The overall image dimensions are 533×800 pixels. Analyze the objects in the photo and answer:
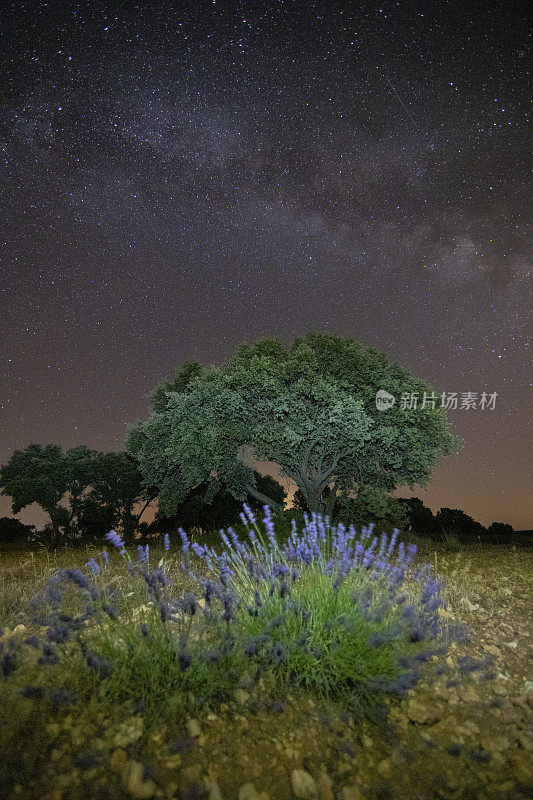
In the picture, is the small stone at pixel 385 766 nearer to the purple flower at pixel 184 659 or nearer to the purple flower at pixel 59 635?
the purple flower at pixel 184 659

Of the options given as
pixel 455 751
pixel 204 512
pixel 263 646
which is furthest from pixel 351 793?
pixel 204 512

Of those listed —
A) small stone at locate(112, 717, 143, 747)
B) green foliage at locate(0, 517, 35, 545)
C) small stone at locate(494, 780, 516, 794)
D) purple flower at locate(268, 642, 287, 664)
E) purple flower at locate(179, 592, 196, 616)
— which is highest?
purple flower at locate(179, 592, 196, 616)

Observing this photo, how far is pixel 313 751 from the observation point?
265 cm

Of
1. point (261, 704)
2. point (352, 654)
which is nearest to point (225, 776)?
point (261, 704)

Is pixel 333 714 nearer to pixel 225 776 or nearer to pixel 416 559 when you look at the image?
pixel 225 776

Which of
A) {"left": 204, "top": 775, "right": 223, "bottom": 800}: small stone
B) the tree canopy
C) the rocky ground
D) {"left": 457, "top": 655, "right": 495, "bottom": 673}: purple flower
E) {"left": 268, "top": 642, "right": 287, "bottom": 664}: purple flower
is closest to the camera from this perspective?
{"left": 204, "top": 775, "right": 223, "bottom": 800}: small stone

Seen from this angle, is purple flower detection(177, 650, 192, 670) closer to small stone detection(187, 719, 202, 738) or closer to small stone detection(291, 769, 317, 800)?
small stone detection(187, 719, 202, 738)

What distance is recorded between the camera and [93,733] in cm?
259

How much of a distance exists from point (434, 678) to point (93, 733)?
2.58 meters

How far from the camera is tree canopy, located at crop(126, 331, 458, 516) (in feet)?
39.8

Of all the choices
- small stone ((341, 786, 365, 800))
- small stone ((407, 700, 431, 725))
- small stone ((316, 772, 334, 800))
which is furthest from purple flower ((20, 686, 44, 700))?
small stone ((407, 700, 431, 725))

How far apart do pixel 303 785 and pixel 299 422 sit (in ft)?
33.4

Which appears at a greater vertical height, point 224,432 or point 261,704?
point 224,432

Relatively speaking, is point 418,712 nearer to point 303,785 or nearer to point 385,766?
point 385,766
